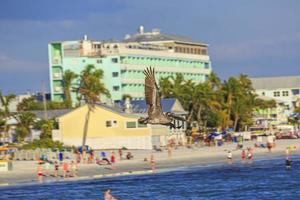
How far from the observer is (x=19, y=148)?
3423 inches

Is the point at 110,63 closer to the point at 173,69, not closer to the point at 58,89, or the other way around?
the point at 58,89

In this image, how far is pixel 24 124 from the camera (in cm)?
10425

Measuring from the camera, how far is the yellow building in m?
93.1

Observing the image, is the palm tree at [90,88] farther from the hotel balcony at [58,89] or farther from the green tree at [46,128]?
the hotel balcony at [58,89]

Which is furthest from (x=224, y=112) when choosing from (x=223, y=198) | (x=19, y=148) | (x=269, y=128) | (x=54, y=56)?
(x=223, y=198)

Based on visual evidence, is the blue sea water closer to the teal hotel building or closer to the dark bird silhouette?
the dark bird silhouette

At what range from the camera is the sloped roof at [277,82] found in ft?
586

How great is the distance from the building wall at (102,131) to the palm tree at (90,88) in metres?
0.79

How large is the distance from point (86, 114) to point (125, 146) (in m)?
6.02

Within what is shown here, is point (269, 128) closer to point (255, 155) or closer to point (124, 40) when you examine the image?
point (124, 40)

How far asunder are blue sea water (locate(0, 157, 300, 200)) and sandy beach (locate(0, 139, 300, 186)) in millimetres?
3042

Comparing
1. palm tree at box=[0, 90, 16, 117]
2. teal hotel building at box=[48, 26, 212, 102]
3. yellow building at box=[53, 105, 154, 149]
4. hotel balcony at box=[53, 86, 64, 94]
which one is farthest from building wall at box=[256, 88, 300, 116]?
yellow building at box=[53, 105, 154, 149]

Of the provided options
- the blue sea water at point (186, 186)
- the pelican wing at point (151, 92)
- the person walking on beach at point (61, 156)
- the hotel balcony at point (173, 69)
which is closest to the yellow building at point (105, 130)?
the person walking on beach at point (61, 156)

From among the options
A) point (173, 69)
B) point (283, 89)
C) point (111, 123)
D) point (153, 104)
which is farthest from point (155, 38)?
point (153, 104)
